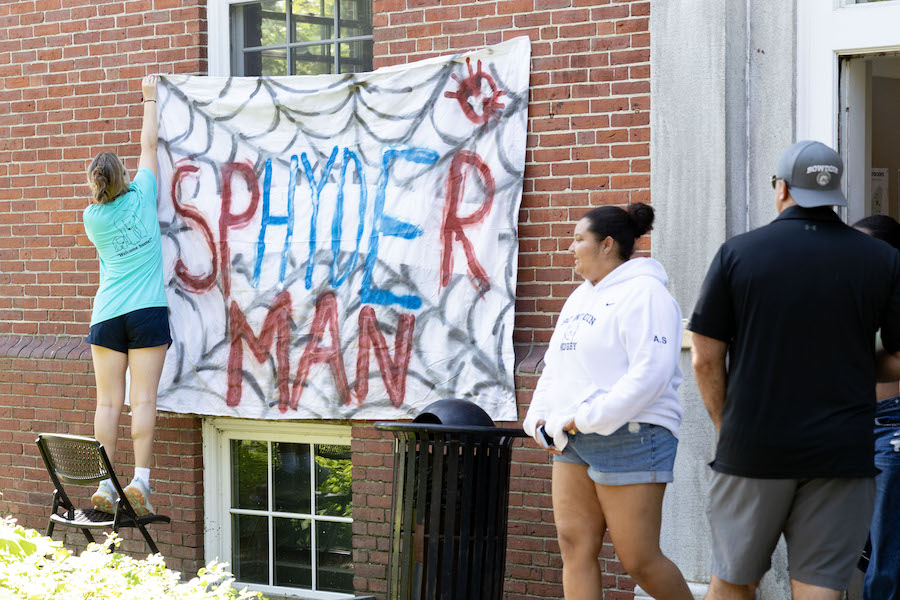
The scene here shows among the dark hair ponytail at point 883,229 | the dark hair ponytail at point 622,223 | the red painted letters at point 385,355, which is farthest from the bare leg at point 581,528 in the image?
the red painted letters at point 385,355

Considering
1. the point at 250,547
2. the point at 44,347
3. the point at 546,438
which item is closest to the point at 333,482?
the point at 250,547

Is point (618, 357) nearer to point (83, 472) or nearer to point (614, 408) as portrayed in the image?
point (614, 408)

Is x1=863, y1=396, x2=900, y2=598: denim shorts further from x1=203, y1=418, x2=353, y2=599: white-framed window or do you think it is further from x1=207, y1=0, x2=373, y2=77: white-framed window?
x1=207, y1=0, x2=373, y2=77: white-framed window

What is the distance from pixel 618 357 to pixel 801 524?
93 cm

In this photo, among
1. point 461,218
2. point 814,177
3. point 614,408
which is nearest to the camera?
point 814,177

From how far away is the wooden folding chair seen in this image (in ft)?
20.4

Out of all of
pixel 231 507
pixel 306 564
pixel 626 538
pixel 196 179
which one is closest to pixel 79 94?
pixel 196 179

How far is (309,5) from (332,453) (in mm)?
2751

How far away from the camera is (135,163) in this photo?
295 inches

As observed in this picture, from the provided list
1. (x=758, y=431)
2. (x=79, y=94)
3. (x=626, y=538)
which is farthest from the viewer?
(x=79, y=94)

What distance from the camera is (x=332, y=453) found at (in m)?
7.25

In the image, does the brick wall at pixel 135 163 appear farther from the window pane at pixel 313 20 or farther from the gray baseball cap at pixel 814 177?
the gray baseball cap at pixel 814 177

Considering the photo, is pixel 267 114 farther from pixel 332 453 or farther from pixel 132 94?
pixel 332 453

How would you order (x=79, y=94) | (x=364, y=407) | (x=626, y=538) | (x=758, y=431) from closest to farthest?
(x=758, y=431) → (x=626, y=538) → (x=364, y=407) → (x=79, y=94)
